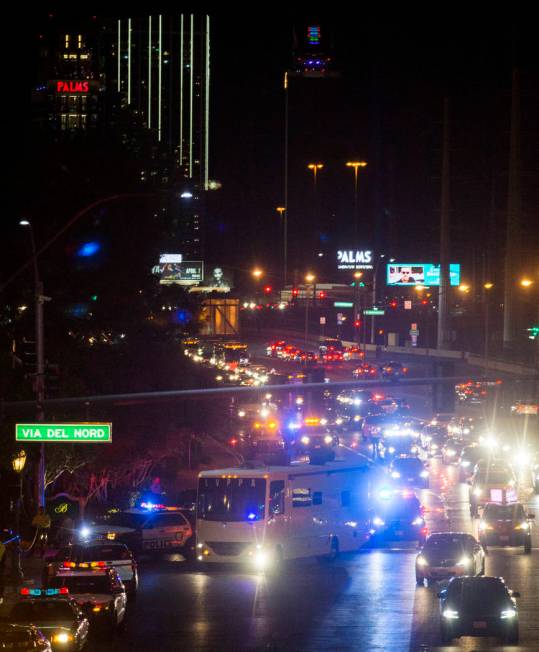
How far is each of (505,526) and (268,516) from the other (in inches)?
348

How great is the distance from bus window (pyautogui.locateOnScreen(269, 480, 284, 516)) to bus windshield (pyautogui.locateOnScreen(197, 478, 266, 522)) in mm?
265

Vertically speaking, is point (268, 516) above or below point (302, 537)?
above

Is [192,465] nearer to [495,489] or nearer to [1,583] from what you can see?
[495,489]

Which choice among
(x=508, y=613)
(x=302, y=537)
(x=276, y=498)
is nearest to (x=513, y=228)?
(x=302, y=537)

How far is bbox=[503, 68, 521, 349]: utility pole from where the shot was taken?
362ft

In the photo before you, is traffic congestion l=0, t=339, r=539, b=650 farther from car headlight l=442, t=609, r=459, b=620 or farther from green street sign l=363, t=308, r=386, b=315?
green street sign l=363, t=308, r=386, b=315

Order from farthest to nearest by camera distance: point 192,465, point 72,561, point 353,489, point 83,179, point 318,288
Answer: point 318,288
point 192,465
point 83,179
point 353,489
point 72,561

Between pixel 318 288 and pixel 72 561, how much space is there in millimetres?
132262

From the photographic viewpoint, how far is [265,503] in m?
33.1

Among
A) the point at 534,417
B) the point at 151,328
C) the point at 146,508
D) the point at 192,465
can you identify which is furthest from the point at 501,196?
the point at 146,508

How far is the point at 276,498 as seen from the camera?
3350 cm

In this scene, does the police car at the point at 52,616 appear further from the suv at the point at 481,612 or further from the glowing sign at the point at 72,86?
the glowing sign at the point at 72,86

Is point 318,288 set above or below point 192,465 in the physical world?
above

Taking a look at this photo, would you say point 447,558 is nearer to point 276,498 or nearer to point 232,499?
point 276,498
